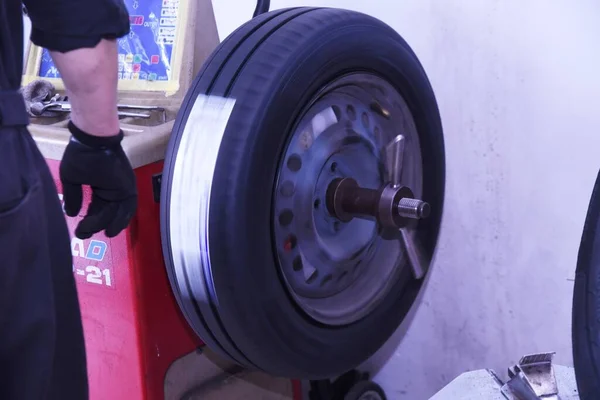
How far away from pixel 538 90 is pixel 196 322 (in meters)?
0.77

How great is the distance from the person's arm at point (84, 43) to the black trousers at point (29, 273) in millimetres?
100

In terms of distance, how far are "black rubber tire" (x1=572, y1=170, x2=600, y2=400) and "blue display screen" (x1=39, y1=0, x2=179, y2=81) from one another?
83 centimetres

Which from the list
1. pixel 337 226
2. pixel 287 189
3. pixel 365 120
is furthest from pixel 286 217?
pixel 365 120

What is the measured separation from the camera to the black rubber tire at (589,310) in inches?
32.9

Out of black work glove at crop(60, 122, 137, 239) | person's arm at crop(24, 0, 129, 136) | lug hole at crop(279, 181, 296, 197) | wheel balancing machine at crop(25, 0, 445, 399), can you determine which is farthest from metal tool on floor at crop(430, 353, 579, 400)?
person's arm at crop(24, 0, 129, 136)

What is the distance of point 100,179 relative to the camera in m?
0.99

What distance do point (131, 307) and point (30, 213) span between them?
0.36 meters

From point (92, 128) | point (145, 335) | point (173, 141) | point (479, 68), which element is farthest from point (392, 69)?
point (145, 335)

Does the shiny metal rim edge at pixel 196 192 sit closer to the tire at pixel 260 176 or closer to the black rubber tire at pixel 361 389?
the tire at pixel 260 176

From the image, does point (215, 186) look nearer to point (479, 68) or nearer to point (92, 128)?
point (92, 128)

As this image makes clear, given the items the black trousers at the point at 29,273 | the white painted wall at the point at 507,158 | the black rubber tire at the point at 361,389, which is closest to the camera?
the black trousers at the point at 29,273

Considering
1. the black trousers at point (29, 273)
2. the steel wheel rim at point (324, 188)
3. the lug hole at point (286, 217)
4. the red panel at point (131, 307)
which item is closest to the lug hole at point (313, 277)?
the steel wheel rim at point (324, 188)

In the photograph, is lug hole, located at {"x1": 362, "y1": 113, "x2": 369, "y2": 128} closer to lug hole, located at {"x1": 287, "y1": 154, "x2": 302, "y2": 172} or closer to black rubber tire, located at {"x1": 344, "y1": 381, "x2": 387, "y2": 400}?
lug hole, located at {"x1": 287, "y1": 154, "x2": 302, "y2": 172}

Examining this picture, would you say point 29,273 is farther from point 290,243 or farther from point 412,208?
point 412,208
